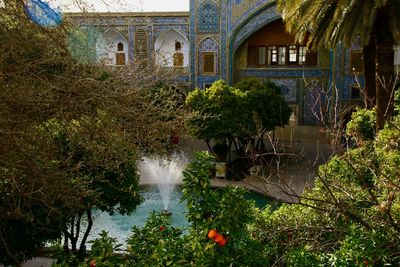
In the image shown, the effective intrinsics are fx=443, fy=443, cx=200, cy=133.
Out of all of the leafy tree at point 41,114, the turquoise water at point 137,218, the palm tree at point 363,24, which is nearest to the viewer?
the leafy tree at point 41,114

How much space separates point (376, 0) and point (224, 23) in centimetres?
1299

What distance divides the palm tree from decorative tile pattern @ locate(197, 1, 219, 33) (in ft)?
36.0

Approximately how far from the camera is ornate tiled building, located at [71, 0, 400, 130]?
2020 cm

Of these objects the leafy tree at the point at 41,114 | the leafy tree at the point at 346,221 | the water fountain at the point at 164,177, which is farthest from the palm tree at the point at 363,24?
the water fountain at the point at 164,177

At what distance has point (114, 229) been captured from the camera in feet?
31.0

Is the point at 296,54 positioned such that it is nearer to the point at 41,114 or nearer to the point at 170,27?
the point at 170,27

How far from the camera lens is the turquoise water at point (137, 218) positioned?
30.6 ft

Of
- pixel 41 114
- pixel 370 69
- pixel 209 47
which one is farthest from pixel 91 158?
pixel 209 47

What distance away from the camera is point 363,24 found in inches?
323

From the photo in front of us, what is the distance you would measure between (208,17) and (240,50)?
2394 millimetres

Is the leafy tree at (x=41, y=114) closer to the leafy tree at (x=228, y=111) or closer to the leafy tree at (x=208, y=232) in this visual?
the leafy tree at (x=208, y=232)

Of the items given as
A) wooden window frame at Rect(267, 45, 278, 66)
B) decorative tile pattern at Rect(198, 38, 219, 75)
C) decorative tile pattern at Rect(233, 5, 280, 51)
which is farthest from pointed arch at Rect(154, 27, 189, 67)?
wooden window frame at Rect(267, 45, 278, 66)

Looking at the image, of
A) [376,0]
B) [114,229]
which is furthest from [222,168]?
[376,0]

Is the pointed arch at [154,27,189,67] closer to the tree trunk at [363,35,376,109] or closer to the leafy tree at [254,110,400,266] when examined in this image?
the tree trunk at [363,35,376,109]
